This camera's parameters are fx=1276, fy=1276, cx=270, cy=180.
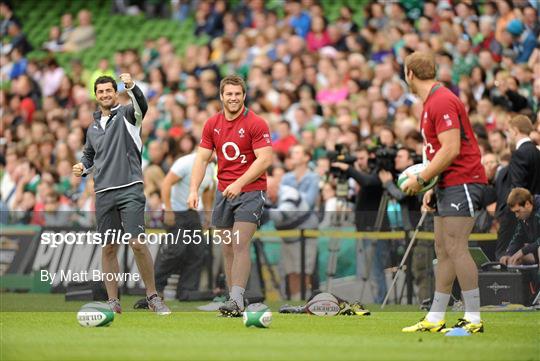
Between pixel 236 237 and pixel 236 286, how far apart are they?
48 cm

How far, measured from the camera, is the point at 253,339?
1056 centimetres

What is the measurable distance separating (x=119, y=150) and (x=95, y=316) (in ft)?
6.87

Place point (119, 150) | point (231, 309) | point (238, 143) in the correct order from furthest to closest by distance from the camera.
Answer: point (119, 150)
point (238, 143)
point (231, 309)

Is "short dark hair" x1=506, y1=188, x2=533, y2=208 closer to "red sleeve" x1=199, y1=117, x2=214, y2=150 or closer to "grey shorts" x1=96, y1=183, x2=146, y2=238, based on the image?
"red sleeve" x1=199, y1=117, x2=214, y2=150

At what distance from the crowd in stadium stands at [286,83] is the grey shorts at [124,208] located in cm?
310

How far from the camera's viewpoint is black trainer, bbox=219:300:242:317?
495 inches

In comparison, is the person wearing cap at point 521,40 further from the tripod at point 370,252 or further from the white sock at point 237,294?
the white sock at point 237,294

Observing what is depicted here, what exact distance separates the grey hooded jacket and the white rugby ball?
1699 millimetres

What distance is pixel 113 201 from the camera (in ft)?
42.9

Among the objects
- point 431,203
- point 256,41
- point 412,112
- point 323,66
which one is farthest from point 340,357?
point 256,41

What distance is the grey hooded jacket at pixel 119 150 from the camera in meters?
13.0

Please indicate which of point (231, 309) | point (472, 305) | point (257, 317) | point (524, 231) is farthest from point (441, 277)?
point (524, 231)

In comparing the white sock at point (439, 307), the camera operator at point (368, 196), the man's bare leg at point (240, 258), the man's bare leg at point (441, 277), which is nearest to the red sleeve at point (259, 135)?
the man's bare leg at point (240, 258)

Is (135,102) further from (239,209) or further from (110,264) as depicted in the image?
(110,264)
